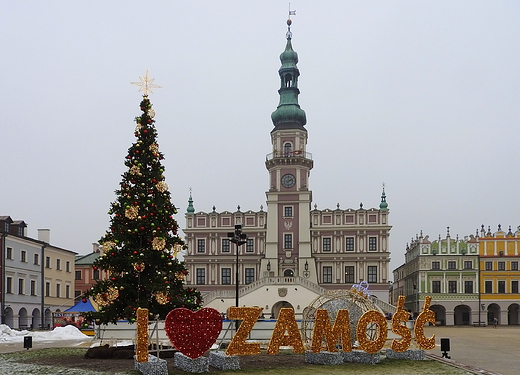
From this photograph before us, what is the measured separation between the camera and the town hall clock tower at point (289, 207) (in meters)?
68.2

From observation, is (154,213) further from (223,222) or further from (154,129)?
(223,222)

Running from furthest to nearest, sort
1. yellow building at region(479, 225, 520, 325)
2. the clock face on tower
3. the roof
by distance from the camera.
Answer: yellow building at region(479, 225, 520, 325) → the roof → the clock face on tower

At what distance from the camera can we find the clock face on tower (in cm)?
6938

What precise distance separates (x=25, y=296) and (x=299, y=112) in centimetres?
3453

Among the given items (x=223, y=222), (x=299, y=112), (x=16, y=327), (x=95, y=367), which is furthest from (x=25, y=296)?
(x=95, y=367)

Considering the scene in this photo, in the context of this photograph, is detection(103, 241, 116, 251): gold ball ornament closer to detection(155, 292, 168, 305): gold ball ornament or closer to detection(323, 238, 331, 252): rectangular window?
detection(155, 292, 168, 305): gold ball ornament

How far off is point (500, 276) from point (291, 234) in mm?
27514

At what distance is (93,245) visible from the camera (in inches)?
3214

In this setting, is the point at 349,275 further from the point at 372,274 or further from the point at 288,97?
the point at 288,97

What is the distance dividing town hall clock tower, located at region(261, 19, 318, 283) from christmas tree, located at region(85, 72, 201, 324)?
4448 centimetres

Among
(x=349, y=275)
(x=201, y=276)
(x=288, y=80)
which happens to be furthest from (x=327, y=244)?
(x=288, y=80)

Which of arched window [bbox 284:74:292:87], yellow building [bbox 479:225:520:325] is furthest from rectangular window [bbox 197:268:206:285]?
yellow building [bbox 479:225:520:325]

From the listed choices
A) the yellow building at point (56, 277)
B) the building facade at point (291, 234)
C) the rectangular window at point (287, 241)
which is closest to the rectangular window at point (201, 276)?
the building facade at point (291, 234)

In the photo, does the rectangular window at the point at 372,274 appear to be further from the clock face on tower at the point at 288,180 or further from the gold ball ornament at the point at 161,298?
the gold ball ornament at the point at 161,298
